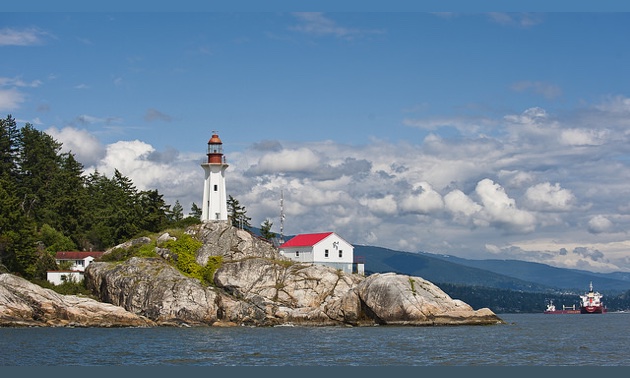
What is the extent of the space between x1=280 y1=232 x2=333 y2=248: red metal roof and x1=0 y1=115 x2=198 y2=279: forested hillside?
34.1 feet

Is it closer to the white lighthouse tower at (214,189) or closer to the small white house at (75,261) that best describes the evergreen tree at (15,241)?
the small white house at (75,261)

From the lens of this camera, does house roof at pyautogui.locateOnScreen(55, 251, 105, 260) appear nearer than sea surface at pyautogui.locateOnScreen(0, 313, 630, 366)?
No

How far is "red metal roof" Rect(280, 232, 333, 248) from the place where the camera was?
74.9 meters

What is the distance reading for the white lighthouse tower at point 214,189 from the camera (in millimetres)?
73750

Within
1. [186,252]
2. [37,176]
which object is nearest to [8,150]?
[37,176]

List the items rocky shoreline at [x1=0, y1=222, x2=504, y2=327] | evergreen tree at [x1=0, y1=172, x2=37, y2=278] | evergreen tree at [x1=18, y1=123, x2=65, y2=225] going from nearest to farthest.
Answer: rocky shoreline at [x1=0, y1=222, x2=504, y2=327] < evergreen tree at [x1=0, y1=172, x2=37, y2=278] < evergreen tree at [x1=18, y1=123, x2=65, y2=225]

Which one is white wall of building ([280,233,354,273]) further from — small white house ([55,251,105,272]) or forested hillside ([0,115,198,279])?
small white house ([55,251,105,272])

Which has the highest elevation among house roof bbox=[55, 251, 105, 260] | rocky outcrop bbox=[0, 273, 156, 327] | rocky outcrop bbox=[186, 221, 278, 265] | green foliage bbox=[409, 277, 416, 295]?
rocky outcrop bbox=[186, 221, 278, 265]

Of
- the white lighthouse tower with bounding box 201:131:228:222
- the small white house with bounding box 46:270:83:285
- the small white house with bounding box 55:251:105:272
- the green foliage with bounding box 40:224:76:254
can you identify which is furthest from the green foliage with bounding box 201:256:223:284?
the green foliage with bounding box 40:224:76:254

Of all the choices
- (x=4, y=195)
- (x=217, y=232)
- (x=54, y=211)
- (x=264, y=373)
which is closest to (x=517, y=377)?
(x=264, y=373)

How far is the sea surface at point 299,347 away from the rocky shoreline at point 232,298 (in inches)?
125

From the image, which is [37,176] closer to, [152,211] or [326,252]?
[152,211]

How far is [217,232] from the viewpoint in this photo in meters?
70.1

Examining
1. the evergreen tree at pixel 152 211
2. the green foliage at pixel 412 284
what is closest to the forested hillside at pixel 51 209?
the evergreen tree at pixel 152 211
